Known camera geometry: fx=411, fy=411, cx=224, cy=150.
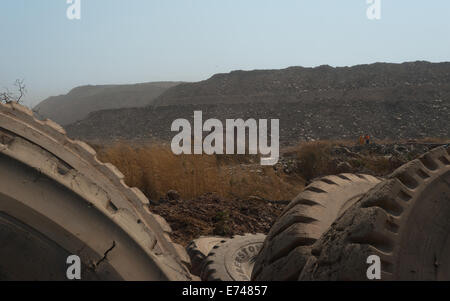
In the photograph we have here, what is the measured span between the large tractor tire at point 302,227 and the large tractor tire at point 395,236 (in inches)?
11.0

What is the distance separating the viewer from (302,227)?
2367mm

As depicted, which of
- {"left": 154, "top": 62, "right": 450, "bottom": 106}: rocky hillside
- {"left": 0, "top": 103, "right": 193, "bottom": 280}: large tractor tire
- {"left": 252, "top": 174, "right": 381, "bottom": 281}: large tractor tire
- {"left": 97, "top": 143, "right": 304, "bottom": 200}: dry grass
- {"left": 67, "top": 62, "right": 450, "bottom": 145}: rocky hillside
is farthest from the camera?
{"left": 154, "top": 62, "right": 450, "bottom": 106}: rocky hillside

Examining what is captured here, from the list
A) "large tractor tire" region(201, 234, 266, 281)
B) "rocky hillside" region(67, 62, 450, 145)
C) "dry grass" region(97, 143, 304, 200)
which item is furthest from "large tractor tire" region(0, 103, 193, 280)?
"rocky hillside" region(67, 62, 450, 145)

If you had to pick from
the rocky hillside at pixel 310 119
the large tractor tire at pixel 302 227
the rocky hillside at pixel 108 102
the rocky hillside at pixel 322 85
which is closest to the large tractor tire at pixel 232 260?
Answer: the large tractor tire at pixel 302 227

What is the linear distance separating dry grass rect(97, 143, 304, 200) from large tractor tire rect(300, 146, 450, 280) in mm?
5836

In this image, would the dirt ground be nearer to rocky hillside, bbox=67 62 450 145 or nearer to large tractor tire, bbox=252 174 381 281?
large tractor tire, bbox=252 174 381 281

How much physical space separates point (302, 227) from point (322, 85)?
37994mm

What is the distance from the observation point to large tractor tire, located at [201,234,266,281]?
3.29m

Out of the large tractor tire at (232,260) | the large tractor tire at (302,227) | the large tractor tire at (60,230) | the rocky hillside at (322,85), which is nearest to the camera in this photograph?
the large tractor tire at (60,230)

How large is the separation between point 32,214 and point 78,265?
9.7 inches

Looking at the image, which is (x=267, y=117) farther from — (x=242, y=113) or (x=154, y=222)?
(x=154, y=222)

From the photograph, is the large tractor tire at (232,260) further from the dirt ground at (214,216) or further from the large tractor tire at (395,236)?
the large tractor tire at (395,236)

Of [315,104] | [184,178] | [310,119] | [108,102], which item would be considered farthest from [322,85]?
[108,102]

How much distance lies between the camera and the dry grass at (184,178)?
7633 millimetres
